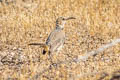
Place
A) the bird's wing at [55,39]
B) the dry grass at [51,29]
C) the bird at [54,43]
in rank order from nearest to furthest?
the bird at [54,43], the dry grass at [51,29], the bird's wing at [55,39]

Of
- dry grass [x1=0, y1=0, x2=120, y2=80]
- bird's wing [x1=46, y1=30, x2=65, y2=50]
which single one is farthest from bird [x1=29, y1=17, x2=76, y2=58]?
dry grass [x1=0, y1=0, x2=120, y2=80]

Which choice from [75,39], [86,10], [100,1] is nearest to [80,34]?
[75,39]

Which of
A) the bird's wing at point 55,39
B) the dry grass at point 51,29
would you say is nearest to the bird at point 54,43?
the bird's wing at point 55,39

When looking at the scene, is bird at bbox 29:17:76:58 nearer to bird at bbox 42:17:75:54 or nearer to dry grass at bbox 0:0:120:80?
bird at bbox 42:17:75:54

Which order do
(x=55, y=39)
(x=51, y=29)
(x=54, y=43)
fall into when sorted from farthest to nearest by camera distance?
(x=51, y=29)
(x=55, y=39)
(x=54, y=43)

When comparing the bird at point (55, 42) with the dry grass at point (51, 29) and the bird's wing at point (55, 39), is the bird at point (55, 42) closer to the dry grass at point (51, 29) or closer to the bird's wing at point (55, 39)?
the bird's wing at point (55, 39)

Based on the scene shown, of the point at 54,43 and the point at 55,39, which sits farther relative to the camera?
the point at 55,39

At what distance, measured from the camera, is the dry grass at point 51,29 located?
782 cm

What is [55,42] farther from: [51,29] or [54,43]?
[51,29]

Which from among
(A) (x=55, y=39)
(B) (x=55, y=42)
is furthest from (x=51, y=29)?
(B) (x=55, y=42)

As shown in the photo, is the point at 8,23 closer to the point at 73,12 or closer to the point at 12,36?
the point at 12,36

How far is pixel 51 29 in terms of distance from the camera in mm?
11039

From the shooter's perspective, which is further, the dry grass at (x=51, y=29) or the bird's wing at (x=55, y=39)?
the bird's wing at (x=55, y=39)

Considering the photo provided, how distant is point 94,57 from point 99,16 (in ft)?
10.9
